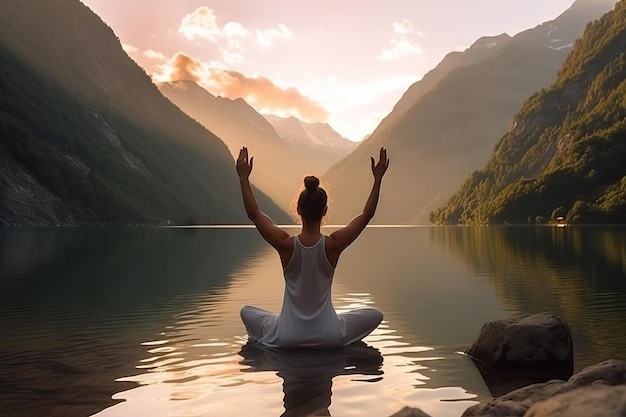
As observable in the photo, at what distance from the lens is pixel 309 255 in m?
12.1

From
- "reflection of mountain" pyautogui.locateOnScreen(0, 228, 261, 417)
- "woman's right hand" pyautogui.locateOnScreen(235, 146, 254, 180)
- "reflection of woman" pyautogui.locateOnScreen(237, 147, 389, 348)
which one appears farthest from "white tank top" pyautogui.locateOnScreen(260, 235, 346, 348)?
"reflection of mountain" pyautogui.locateOnScreen(0, 228, 261, 417)

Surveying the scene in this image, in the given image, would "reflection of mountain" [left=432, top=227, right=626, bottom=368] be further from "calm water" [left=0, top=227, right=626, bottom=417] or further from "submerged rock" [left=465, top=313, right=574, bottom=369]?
"submerged rock" [left=465, top=313, right=574, bottom=369]

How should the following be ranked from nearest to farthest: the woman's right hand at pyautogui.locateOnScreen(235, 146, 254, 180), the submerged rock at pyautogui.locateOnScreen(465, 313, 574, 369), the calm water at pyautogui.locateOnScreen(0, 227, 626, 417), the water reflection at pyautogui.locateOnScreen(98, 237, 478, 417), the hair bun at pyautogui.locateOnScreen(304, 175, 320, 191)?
the water reflection at pyautogui.locateOnScreen(98, 237, 478, 417), the calm water at pyautogui.locateOnScreen(0, 227, 626, 417), the hair bun at pyautogui.locateOnScreen(304, 175, 320, 191), the woman's right hand at pyautogui.locateOnScreen(235, 146, 254, 180), the submerged rock at pyautogui.locateOnScreen(465, 313, 574, 369)

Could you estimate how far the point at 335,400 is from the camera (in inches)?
383

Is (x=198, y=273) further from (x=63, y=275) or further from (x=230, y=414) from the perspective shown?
(x=230, y=414)

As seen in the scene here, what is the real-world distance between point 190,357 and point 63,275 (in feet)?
81.2

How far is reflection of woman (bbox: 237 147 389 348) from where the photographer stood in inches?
469

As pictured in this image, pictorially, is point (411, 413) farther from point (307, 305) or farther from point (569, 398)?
point (307, 305)

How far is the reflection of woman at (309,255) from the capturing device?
1191 centimetres

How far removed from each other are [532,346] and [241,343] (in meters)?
6.61

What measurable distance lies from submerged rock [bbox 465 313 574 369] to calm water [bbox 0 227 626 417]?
0.47 metres

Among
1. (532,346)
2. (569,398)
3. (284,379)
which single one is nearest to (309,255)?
(284,379)

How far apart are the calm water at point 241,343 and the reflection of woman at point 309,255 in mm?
519

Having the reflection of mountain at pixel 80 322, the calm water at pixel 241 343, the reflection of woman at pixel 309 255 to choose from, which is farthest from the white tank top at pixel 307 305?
the reflection of mountain at pixel 80 322
